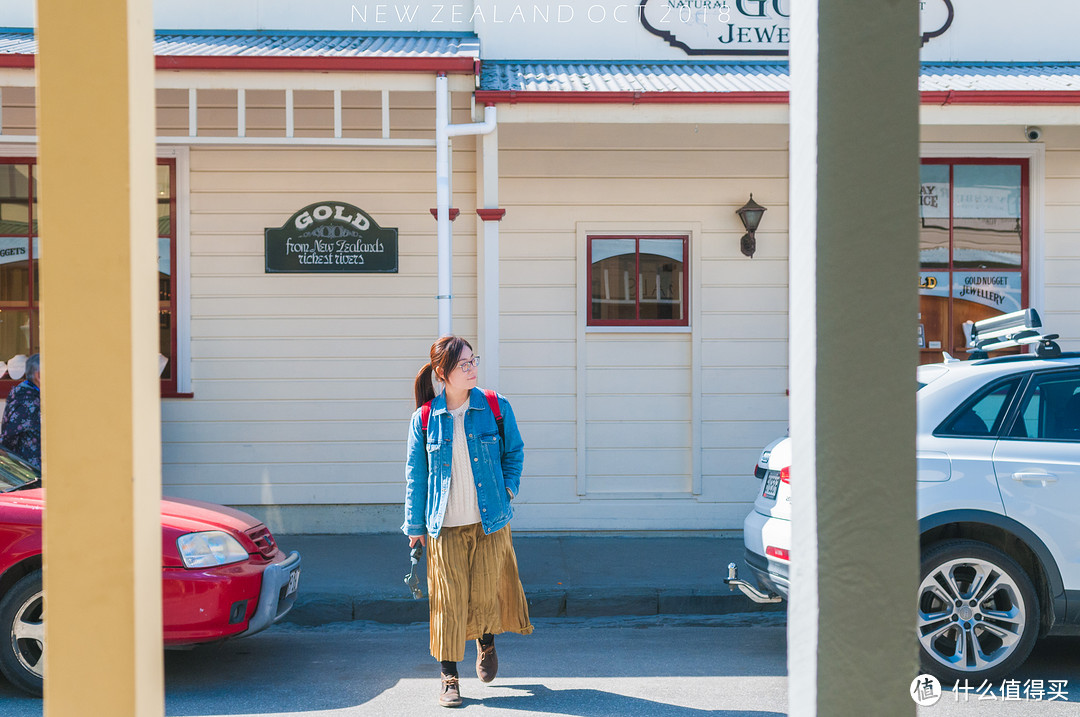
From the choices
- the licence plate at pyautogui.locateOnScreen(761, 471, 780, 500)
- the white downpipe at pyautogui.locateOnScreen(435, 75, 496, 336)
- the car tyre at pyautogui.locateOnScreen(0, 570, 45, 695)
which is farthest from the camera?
the white downpipe at pyautogui.locateOnScreen(435, 75, 496, 336)

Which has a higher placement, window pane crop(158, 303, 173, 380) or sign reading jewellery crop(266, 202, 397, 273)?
sign reading jewellery crop(266, 202, 397, 273)

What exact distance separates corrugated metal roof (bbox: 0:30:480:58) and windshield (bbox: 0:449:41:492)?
3.27 m

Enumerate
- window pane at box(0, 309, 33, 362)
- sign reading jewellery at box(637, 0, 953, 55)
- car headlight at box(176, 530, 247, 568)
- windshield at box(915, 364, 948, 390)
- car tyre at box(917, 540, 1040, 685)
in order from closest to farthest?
car tyre at box(917, 540, 1040, 685)
car headlight at box(176, 530, 247, 568)
windshield at box(915, 364, 948, 390)
window pane at box(0, 309, 33, 362)
sign reading jewellery at box(637, 0, 953, 55)

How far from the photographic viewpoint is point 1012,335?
5648 mm

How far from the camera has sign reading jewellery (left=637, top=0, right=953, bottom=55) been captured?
9.32 meters

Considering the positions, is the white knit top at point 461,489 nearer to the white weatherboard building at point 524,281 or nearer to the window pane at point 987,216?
the white weatherboard building at point 524,281

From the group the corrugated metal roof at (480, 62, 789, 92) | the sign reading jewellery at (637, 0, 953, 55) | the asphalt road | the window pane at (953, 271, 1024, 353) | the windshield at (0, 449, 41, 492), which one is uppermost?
the sign reading jewellery at (637, 0, 953, 55)

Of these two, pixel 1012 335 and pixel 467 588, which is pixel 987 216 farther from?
pixel 467 588

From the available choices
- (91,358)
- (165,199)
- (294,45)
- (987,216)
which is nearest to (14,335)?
(165,199)

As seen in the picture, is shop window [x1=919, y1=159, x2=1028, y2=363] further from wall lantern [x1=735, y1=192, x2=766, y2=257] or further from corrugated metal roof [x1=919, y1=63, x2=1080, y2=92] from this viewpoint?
wall lantern [x1=735, y1=192, x2=766, y2=257]

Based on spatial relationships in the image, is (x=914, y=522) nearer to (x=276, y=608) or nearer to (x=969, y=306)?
(x=276, y=608)

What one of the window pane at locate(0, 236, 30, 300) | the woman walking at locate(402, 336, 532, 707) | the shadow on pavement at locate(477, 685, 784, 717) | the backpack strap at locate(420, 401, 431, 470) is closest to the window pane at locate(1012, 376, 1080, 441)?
the shadow on pavement at locate(477, 685, 784, 717)

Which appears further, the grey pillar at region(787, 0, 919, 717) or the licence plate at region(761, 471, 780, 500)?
the licence plate at region(761, 471, 780, 500)

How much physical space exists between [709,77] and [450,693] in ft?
19.1
